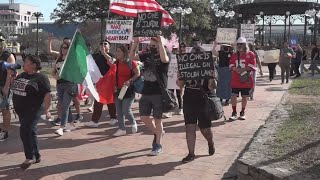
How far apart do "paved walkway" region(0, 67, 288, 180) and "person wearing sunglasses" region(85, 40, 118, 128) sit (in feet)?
0.58

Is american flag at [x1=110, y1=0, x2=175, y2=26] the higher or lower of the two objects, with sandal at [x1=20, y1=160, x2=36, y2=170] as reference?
higher

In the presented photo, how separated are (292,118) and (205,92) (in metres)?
2.93

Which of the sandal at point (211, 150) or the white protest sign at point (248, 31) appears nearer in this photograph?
the sandal at point (211, 150)

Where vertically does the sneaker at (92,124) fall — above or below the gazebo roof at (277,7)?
below

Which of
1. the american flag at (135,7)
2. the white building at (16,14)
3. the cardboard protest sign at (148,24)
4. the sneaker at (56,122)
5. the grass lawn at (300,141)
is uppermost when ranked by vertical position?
the white building at (16,14)

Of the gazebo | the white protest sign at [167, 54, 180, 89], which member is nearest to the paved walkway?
the white protest sign at [167, 54, 180, 89]

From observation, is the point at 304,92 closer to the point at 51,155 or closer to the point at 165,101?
the point at 165,101

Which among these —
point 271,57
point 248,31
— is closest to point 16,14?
point 271,57

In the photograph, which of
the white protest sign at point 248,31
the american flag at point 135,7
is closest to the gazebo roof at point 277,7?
the white protest sign at point 248,31

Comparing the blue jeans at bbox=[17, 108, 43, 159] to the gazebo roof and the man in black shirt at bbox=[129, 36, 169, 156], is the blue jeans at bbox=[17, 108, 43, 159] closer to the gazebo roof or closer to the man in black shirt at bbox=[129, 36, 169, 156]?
the man in black shirt at bbox=[129, 36, 169, 156]

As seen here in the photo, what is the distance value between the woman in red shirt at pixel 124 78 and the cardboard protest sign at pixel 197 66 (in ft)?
5.39

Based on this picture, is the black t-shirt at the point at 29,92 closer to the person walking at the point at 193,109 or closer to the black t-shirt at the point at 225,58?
the person walking at the point at 193,109

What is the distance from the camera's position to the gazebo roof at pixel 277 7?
3363 cm

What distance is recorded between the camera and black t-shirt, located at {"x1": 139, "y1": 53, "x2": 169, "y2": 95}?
22.5 ft
